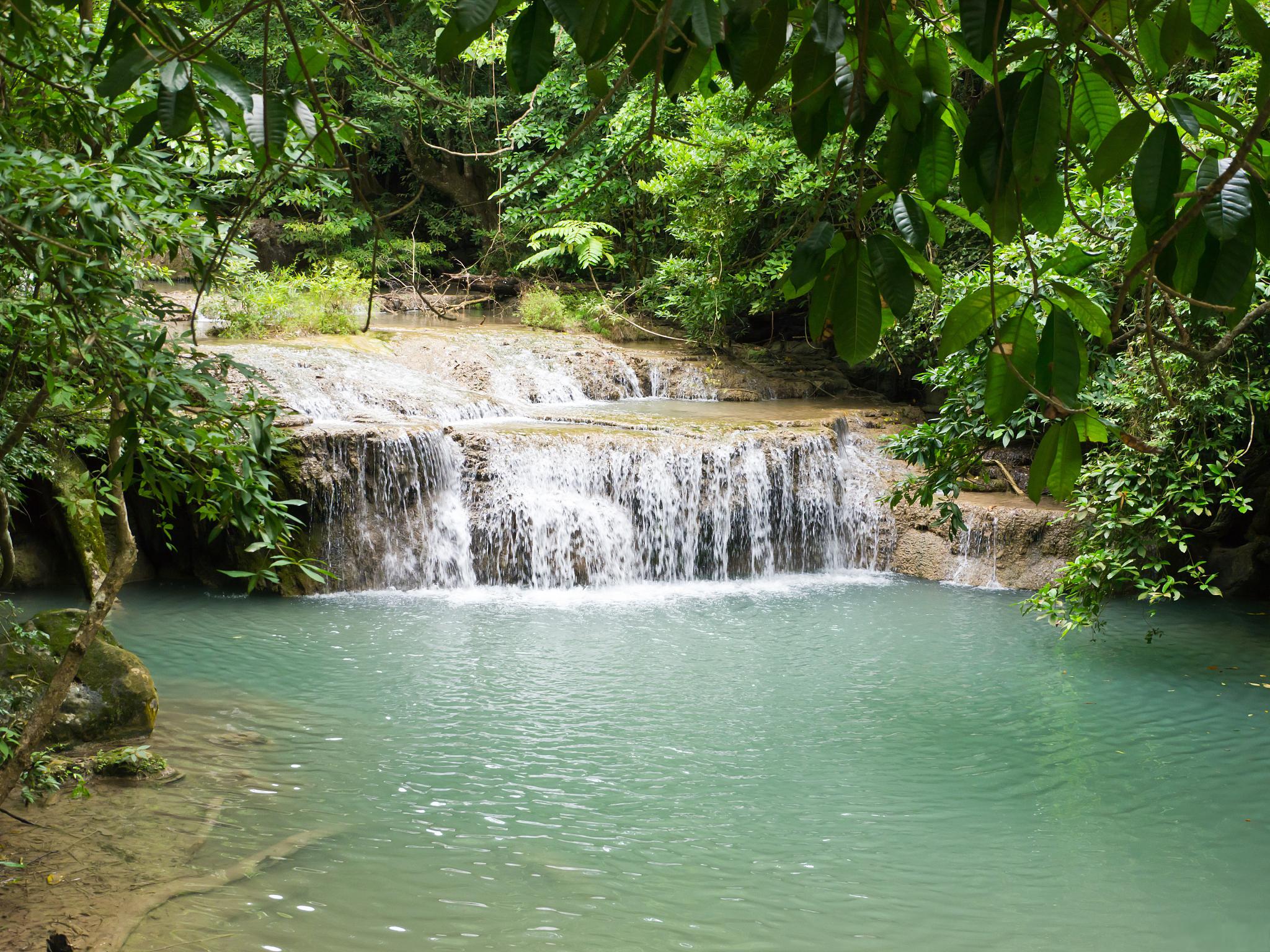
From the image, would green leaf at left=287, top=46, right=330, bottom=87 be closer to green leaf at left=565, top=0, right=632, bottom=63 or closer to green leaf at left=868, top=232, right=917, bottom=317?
green leaf at left=565, top=0, right=632, bottom=63

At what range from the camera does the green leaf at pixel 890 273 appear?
5.00 ft

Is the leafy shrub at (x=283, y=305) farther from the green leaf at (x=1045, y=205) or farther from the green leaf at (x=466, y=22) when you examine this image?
the green leaf at (x=1045, y=205)

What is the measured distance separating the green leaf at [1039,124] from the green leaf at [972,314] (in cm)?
22

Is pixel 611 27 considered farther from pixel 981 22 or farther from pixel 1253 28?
pixel 1253 28

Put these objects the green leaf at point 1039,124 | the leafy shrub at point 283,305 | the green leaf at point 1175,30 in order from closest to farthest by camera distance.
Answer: the green leaf at point 1039,124 → the green leaf at point 1175,30 → the leafy shrub at point 283,305

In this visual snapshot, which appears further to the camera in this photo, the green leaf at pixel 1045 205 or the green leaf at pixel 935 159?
the green leaf at pixel 935 159

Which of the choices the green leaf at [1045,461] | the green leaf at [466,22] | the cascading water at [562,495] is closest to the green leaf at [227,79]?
the green leaf at [466,22]

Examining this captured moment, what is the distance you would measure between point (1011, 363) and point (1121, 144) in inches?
13.1

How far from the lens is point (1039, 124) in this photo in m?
1.42

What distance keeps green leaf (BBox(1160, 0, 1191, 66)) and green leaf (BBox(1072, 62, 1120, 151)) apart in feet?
0.38

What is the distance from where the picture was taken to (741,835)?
471 centimetres

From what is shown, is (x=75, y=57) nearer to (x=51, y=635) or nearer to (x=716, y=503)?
(x=51, y=635)

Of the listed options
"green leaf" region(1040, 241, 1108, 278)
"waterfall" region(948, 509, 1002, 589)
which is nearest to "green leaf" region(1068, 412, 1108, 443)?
"green leaf" region(1040, 241, 1108, 278)

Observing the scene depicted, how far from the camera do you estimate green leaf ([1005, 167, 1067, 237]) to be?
1504 mm
